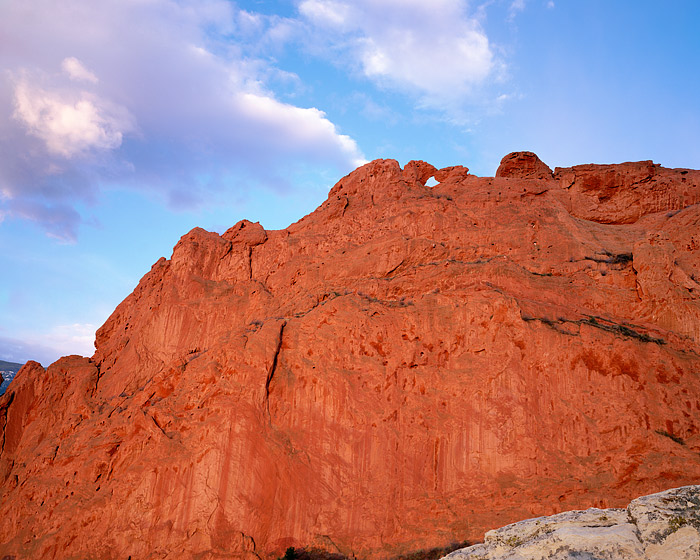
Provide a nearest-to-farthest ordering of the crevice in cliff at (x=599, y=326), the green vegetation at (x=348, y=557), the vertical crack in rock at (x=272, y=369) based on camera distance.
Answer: the green vegetation at (x=348, y=557) < the crevice in cliff at (x=599, y=326) < the vertical crack in rock at (x=272, y=369)

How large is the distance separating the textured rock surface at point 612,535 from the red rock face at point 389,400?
13.4m

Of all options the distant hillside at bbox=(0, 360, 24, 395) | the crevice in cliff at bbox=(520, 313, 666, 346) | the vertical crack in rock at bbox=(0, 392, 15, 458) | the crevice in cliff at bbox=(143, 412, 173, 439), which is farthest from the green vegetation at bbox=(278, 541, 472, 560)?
the distant hillside at bbox=(0, 360, 24, 395)

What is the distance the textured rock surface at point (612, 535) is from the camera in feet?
25.3

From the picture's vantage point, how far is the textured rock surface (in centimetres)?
772

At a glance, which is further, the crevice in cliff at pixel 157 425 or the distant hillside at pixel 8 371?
the distant hillside at pixel 8 371

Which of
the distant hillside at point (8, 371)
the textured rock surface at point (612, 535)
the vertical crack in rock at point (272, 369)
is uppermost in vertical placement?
the distant hillside at point (8, 371)

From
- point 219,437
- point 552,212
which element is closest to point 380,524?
point 219,437

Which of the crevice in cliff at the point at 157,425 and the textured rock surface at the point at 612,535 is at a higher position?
the crevice in cliff at the point at 157,425

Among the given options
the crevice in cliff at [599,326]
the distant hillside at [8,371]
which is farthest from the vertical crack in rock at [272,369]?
the distant hillside at [8,371]

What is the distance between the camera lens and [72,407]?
105ft

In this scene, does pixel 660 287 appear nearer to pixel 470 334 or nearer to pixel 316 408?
pixel 470 334

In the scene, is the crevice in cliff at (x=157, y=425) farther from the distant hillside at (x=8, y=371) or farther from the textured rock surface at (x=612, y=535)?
the distant hillside at (x=8, y=371)

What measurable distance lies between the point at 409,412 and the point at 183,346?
1431 cm

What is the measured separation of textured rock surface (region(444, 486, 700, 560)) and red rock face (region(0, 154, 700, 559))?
13.4 m
